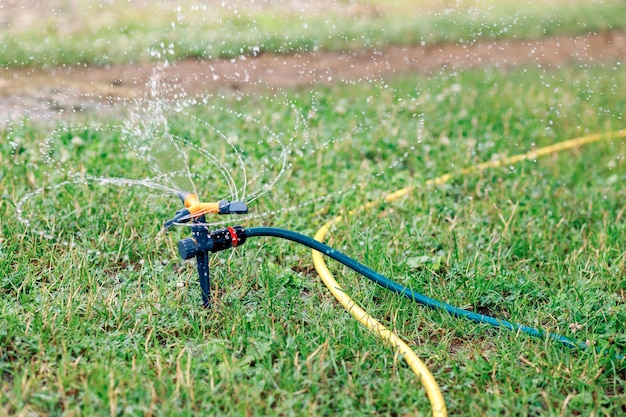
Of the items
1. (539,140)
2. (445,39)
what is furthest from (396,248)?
(445,39)

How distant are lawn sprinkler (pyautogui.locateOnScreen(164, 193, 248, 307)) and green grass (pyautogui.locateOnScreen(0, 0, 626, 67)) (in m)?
3.23

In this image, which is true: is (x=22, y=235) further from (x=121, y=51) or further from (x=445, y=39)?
(x=445, y=39)

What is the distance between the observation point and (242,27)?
652 centimetres

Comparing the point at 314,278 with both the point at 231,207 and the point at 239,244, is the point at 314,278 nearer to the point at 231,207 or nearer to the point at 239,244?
the point at 239,244

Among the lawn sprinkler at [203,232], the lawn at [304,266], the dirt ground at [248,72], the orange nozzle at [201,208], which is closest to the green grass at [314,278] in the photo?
the lawn at [304,266]

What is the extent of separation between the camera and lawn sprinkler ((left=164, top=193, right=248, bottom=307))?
2381 mm

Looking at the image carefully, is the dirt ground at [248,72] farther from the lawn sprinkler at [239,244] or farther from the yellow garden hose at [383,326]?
the lawn sprinkler at [239,244]

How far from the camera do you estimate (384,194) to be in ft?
11.6

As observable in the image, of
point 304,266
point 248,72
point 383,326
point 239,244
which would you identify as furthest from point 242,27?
point 383,326

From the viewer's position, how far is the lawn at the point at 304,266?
219 centimetres

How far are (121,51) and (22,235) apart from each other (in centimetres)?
293

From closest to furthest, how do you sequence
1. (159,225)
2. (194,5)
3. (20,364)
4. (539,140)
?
1. (20,364)
2. (159,225)
3. (539,140)
4. (194,5)

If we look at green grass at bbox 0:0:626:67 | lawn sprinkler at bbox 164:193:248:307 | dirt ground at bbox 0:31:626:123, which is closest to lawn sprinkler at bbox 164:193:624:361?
lawn sprinkler at bbox 164:193:248:307

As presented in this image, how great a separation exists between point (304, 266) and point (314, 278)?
9 cm
